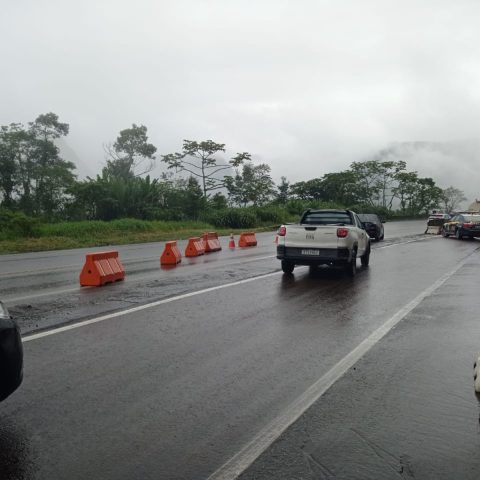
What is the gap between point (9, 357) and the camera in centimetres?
388

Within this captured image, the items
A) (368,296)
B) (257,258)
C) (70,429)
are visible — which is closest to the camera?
(70,429)

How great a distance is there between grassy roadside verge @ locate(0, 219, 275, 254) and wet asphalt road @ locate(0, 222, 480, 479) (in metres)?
13.3

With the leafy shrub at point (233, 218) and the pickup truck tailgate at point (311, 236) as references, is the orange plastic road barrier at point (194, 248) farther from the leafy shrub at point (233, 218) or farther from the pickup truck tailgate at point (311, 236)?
the leafy shrub at point (233, 218)

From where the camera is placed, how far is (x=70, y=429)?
13.1 feet

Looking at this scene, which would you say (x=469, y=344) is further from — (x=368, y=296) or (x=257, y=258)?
(x=257, y=258)

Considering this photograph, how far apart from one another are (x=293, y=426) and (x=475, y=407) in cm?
162

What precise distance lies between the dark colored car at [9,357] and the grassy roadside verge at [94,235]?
59.0ft

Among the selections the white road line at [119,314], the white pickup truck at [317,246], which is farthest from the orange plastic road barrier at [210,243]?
the white road line at [119,314]

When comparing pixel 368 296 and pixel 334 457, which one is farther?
pixel 368 296

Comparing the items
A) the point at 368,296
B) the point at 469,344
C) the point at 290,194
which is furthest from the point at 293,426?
the point at 290,194

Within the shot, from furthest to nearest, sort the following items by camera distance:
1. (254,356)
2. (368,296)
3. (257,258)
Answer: (257,258) < (368,296) < (254,356)

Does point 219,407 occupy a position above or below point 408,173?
below

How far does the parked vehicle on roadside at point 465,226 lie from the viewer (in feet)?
96.8

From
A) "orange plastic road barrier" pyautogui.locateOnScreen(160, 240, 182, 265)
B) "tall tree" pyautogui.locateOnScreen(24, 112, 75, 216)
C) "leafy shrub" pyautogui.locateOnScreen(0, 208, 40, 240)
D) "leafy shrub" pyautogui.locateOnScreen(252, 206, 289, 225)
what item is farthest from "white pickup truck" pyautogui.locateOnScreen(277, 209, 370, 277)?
"leafy shrub" pyautogui.locateOnScreen(252, 206, 289, 225)
